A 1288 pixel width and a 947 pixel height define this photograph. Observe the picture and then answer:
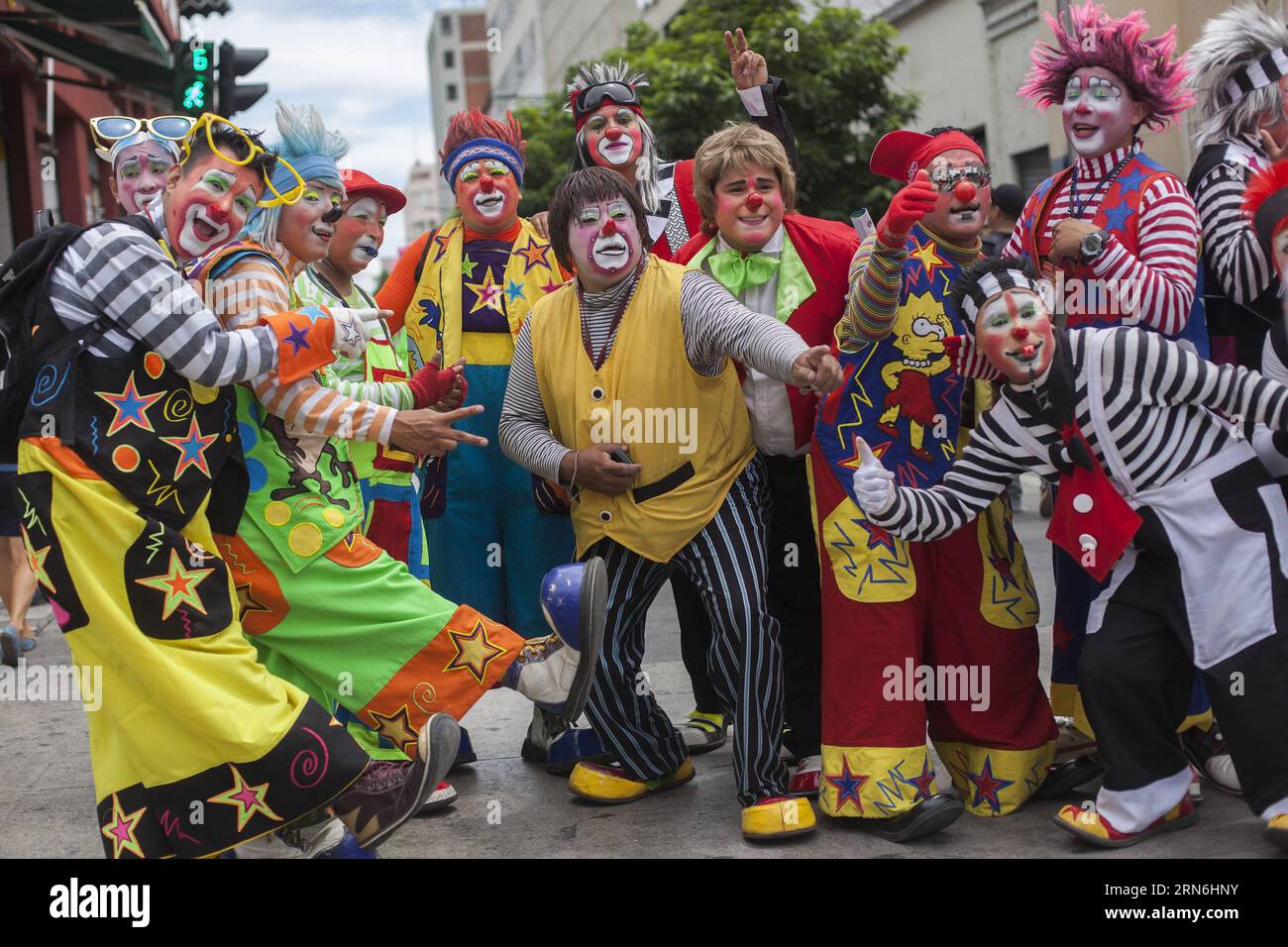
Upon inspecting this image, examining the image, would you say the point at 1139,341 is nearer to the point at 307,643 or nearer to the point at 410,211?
the point at 307,643

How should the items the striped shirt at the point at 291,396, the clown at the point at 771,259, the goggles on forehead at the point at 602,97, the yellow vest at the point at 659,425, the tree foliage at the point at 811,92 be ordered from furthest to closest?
the tree foliage at the point at 811,92, the goggles on forehead at the point at 602,97, the clown at the point at 771,259, the yellow vest at the point at 659,425, the striped shirt at the point at 291,396

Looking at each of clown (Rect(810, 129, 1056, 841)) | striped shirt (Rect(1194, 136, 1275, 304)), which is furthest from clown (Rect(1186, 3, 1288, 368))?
clown (Rect(810, 129, 1056, 841))

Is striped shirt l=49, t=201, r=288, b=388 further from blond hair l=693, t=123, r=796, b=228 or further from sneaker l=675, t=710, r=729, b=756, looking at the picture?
sneaker l=675, t=710, r=729, b=756

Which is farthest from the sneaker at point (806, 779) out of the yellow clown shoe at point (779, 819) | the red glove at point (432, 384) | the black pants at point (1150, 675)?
the red glove at point (432, 384)

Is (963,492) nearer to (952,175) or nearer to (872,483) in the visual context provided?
(872,483)

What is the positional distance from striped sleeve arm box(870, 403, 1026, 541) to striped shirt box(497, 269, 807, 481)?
0.48 m

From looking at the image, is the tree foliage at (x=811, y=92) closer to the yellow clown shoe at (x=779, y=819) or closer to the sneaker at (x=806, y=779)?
the sneaker at (x=806, y=779)

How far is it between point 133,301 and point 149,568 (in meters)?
0.60

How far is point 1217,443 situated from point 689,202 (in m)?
2.00

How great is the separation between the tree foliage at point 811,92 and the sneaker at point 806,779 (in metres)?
9.29

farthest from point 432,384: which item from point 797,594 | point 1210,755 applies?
point 1210,755

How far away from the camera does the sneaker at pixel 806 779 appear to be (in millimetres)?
4172

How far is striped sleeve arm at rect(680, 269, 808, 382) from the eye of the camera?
11.9 ft

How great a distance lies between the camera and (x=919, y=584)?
391 cm
